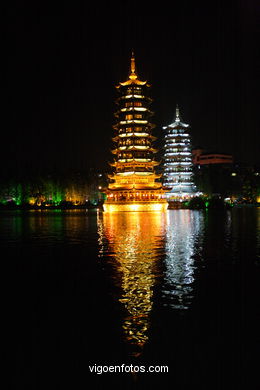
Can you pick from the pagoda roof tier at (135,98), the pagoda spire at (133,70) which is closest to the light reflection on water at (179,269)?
the pagoda roof tier at (135,98)

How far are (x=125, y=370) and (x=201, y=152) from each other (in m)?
184

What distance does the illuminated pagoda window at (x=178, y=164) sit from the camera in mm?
115863

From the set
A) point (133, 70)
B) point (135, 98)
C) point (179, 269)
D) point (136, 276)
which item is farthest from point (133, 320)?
point (133, 70)

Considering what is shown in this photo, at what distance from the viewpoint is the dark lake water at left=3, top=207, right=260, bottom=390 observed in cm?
682

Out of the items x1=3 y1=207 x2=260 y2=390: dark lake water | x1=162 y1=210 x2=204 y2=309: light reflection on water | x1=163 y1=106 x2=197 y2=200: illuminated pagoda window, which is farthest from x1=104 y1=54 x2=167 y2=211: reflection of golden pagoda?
x1=3 y1=207 x2=260 y2=390: dark lake water

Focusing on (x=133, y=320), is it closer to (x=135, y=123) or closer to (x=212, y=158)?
(x=135, y=123)

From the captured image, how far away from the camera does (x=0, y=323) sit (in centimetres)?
930

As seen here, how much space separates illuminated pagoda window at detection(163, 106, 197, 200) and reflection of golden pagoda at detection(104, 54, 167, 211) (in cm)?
3410

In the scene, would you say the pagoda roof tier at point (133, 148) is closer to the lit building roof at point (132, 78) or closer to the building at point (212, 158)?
the lit building roof at point (132, 78)

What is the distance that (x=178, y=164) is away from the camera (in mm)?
117250

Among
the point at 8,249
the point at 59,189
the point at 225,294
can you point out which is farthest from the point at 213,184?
the point at 225,294

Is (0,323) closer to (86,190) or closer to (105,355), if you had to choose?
(105,355)

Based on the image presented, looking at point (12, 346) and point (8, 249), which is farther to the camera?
point (8, 249)

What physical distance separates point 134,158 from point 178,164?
40.0m
